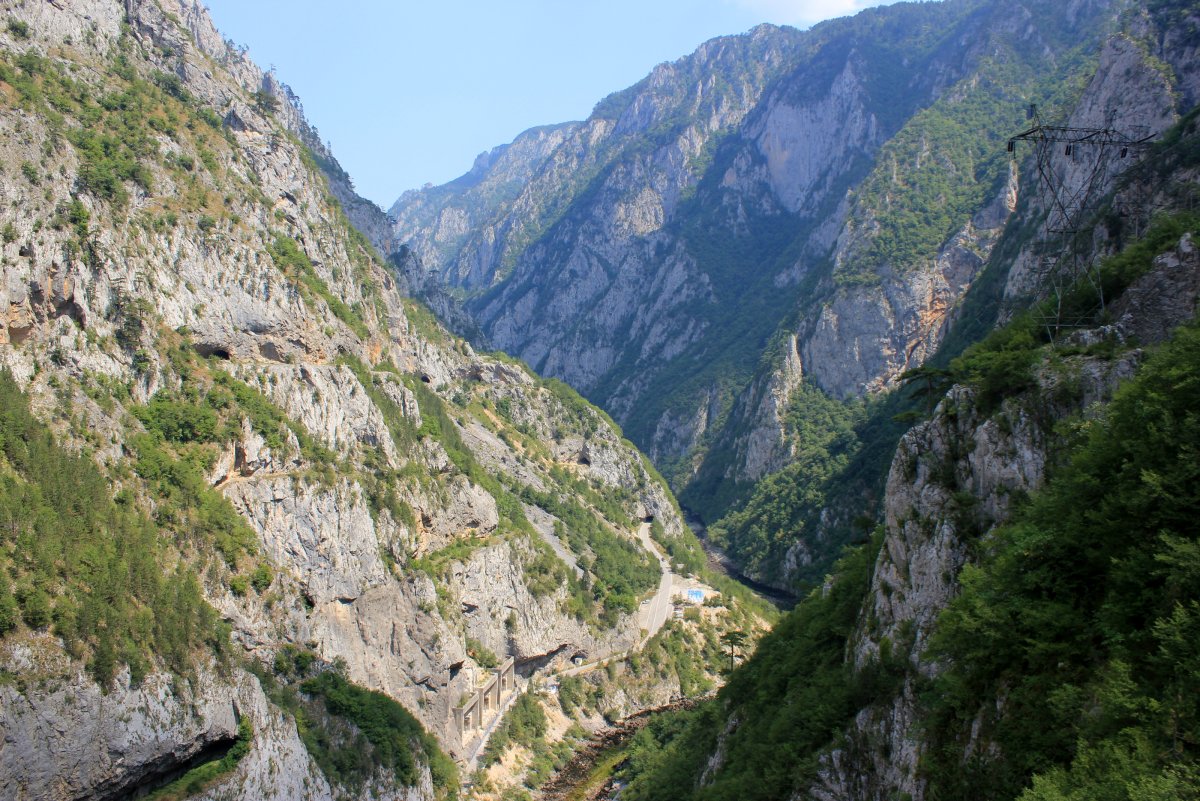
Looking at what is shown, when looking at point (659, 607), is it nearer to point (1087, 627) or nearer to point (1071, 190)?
point (1071, 190)

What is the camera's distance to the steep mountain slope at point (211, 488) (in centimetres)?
4675

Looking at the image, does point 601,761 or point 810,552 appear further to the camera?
point 810,552

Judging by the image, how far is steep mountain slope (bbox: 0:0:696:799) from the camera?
1841 inches

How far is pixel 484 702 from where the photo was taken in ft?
272

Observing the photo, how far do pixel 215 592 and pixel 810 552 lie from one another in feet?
304

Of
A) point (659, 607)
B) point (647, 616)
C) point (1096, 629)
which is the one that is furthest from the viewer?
point (659, 607)

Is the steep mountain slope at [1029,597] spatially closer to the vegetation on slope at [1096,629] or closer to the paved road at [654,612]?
the vegetation on slope at [1096,629]

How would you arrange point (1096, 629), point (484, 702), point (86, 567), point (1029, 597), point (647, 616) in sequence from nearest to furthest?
point (1096, 629)
point (1029, 597)
point (86, 567)
point (484, 702)
point (647, 616)

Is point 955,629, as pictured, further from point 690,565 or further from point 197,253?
point 690,565

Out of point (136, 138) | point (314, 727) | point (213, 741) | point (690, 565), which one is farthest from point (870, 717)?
point (690, 565)

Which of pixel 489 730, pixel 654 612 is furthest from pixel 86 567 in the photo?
pixel 654 612

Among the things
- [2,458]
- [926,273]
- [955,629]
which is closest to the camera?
[955,629]

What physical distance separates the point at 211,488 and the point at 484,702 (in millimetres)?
35141

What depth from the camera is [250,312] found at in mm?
77062
